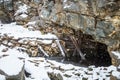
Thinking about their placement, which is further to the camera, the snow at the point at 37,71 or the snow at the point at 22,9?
the snow at the point at 22,9

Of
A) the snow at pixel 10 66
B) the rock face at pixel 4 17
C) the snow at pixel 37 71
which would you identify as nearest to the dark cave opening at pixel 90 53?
the snow at pixel 37 71

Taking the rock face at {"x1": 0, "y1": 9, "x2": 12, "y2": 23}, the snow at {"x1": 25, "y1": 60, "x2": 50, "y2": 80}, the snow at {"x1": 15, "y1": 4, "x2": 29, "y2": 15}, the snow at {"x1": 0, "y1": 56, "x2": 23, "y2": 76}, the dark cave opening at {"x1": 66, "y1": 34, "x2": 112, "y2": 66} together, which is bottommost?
the dark cave opening at {"x1": 66, "y1": 34, "x2": 112, "y2": 66}

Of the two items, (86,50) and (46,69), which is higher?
(46,69)

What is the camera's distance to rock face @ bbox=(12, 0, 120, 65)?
15.2m

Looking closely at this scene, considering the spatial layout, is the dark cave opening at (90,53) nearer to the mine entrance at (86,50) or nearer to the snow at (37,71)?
the mine entrance at (86,50)

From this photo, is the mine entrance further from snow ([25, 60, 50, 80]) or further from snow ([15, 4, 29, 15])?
snow ([15, 4, 29, 15])

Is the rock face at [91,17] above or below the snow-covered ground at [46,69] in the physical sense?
above

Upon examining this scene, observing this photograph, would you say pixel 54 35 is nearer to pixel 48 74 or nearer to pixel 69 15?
pixel 69 15

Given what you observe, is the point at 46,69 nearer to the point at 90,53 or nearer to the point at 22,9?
the point at 90,53

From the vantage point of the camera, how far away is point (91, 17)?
1647 cm

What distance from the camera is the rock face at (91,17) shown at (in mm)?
15242

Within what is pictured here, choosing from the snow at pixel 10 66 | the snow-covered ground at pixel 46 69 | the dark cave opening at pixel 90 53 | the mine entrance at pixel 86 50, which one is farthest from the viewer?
the mine entrance at pixel 86 50

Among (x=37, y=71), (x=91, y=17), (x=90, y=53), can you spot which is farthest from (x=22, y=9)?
(x=37, y=71)

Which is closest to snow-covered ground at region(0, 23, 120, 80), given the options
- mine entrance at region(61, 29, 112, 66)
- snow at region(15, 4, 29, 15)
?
mine entrance at region(61, 29, 112, 66)
